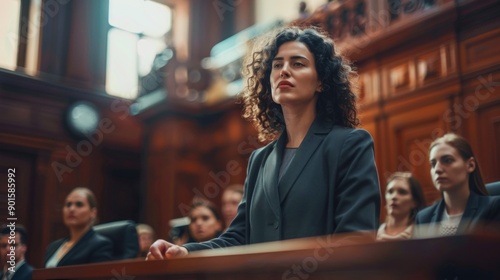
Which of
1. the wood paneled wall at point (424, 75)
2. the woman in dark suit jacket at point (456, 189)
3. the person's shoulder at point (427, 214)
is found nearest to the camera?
the woman in dark suit jacket at point (456, 189)

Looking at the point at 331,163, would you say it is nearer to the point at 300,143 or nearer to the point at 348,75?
the point at 300,143

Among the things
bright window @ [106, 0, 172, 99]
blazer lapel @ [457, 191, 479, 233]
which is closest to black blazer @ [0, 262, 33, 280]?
bright window @ [106, 0, 172, 99]

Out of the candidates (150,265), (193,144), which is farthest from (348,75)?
(193,144)

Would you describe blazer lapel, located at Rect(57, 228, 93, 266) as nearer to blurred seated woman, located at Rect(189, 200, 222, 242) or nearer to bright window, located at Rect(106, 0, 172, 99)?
blurred seated woman, located at Rect(189, 200, 222, 242)

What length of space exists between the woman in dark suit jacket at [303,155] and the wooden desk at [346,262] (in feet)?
0.89

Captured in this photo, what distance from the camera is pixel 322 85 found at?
148 centimetres

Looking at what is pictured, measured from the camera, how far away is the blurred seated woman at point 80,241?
2.63 m

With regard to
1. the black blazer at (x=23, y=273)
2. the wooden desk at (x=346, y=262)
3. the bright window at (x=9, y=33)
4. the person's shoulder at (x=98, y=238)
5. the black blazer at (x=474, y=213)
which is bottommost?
the black blazer at (x=23, y=273)

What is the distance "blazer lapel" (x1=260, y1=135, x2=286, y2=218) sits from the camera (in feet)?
4.39

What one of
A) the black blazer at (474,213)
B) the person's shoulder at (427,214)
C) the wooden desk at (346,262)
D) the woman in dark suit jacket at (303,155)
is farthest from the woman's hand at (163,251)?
the person's shoulder at (427,214)

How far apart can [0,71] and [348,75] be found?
1.82 meters

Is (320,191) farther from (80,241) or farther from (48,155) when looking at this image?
(48,155)

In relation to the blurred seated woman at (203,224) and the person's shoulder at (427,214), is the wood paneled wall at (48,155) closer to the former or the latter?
the blurred seated woman at (203,224)

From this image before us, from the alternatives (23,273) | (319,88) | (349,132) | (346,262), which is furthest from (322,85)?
(23,273)
